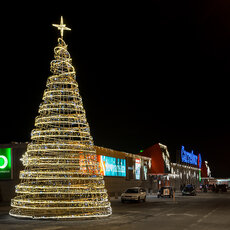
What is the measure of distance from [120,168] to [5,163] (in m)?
16.2

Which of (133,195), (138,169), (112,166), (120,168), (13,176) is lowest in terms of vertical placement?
(133,195)

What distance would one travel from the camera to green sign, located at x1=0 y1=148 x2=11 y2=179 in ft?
107

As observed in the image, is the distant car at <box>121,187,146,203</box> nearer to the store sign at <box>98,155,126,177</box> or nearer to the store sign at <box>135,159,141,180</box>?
the store sign at <box>98,155,126,177</box>

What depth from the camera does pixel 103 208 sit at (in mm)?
17594

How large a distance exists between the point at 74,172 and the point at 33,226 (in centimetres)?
346

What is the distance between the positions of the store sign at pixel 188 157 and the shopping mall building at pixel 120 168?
5.67 ft

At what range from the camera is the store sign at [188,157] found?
260 ft

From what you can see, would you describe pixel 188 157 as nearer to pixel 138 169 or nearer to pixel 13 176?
pixel 138 169

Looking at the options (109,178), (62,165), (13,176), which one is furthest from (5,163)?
(62,165)

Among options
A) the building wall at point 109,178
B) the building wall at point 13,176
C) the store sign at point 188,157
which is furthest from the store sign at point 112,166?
the store sign at point 188,157

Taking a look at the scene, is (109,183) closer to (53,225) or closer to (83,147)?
(83,147)

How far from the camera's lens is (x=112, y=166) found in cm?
4238

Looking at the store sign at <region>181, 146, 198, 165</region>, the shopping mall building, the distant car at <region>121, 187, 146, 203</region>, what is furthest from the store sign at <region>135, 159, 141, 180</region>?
the store sign at <region>181, 146, 198, 165</region>

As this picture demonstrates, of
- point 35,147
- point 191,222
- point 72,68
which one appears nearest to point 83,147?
point 35,147
